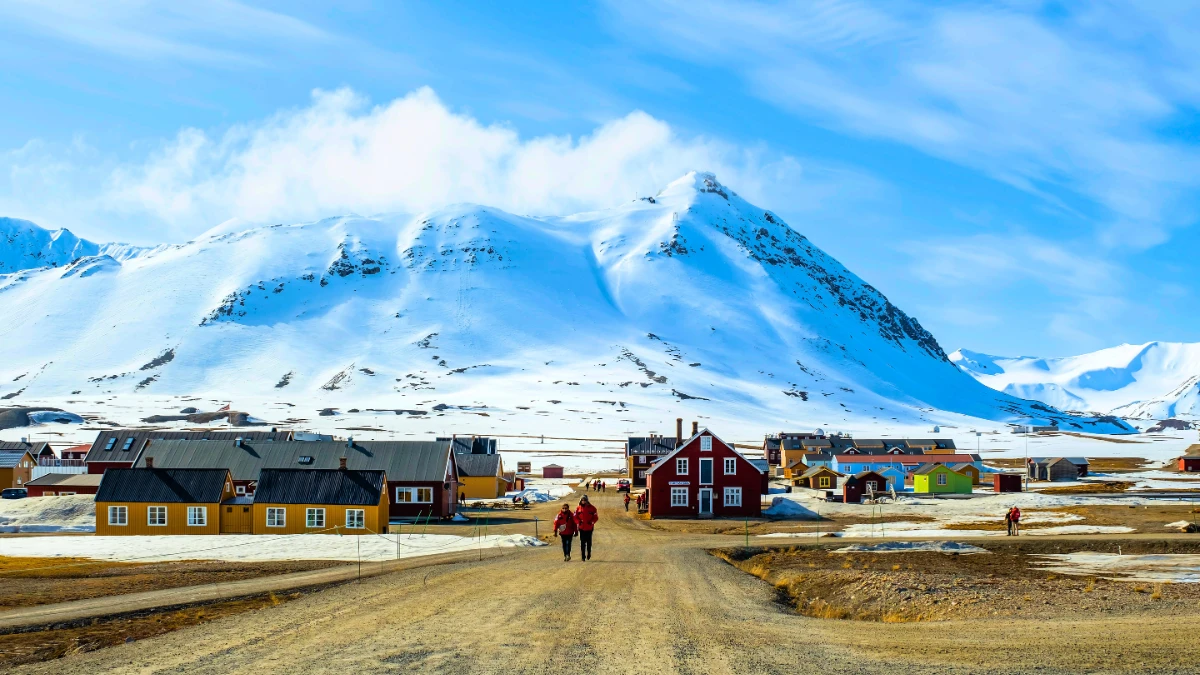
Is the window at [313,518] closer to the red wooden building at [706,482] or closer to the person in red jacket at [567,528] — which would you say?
the red wooden building at [706,482]

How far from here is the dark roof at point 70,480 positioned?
8238 cm

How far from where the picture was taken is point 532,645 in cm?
1773

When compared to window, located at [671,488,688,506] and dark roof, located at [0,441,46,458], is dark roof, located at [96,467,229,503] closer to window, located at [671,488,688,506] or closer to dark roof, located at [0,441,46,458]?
window, located at [671,488,688,506]

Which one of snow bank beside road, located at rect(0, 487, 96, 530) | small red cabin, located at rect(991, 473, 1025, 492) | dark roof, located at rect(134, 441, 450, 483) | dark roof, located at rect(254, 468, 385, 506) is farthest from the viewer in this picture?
small red cabin, located at rect(991, 473, 1025, 492)

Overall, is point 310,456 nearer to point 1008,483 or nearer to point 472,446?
point 472,446

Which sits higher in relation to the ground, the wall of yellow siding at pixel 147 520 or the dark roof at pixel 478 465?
the dark roof at pixel 478 465

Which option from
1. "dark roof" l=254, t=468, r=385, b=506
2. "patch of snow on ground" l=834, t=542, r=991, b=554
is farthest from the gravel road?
"dark roof" l=254, t=468, r=385, b=506

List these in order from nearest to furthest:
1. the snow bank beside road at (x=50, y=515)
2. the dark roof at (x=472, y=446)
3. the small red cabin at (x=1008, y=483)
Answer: the snow bank beside road at (x=50, y=515) < the small red cabin at (x=1008, y=483) < the dark roof at (x=472, y=446)

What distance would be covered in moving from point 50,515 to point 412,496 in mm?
24607

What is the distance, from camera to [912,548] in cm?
4416

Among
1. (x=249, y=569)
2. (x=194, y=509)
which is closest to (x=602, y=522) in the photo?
(x=194, y=509)

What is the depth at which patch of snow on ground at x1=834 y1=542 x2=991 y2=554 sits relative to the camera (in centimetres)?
4234

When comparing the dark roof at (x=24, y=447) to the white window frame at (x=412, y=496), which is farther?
the dark roof at (x=24, y=447)

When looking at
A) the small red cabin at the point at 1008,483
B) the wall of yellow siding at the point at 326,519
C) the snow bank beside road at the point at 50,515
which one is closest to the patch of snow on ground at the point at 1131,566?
the wall of yellow siding at the point at 326,519
